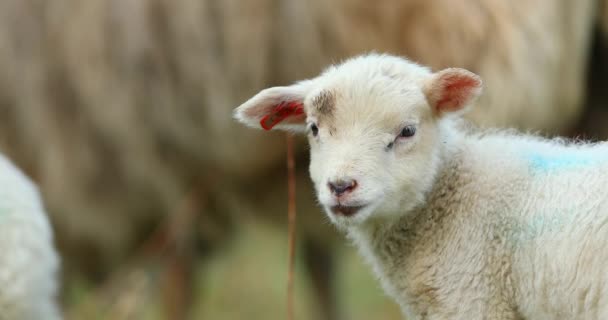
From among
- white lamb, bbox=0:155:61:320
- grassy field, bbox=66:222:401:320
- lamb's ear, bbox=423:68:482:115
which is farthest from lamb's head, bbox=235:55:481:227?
grassy field, bbox=66:222:401:320

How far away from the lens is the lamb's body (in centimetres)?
229

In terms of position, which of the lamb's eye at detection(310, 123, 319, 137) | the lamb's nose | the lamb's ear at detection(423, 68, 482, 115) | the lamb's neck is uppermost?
the lamb's ear at detection(423, 68, 482, 115)

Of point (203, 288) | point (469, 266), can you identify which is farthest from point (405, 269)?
point (203, 288)

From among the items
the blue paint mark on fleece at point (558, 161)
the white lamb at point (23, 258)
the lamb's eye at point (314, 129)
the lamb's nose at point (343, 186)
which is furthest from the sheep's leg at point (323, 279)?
the lamb's nose at point (343, 186)

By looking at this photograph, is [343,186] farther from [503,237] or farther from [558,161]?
[558,161]

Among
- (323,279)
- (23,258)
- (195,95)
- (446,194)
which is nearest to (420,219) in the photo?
(446,194)

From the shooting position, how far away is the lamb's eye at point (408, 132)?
8.39ft

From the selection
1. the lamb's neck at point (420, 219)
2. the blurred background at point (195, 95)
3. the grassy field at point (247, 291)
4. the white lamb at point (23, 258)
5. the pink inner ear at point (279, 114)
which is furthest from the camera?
the grassy field at point (247, 291)

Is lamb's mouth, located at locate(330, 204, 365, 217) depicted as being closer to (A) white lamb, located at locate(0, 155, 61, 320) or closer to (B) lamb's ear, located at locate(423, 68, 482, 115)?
(B) lamb's ear, located at locate(423, 68, 482, 115)

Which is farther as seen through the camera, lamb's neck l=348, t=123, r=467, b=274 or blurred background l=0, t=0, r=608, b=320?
blurred background l=0, t=0, r=608, b=320

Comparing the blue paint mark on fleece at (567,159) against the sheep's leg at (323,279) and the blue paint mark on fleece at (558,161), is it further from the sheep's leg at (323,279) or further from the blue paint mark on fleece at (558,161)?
the sheep's leg at (323,279)

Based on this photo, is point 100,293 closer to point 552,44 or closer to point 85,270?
point 85,270

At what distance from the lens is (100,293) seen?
201 inches

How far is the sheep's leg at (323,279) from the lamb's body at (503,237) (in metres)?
2.53
